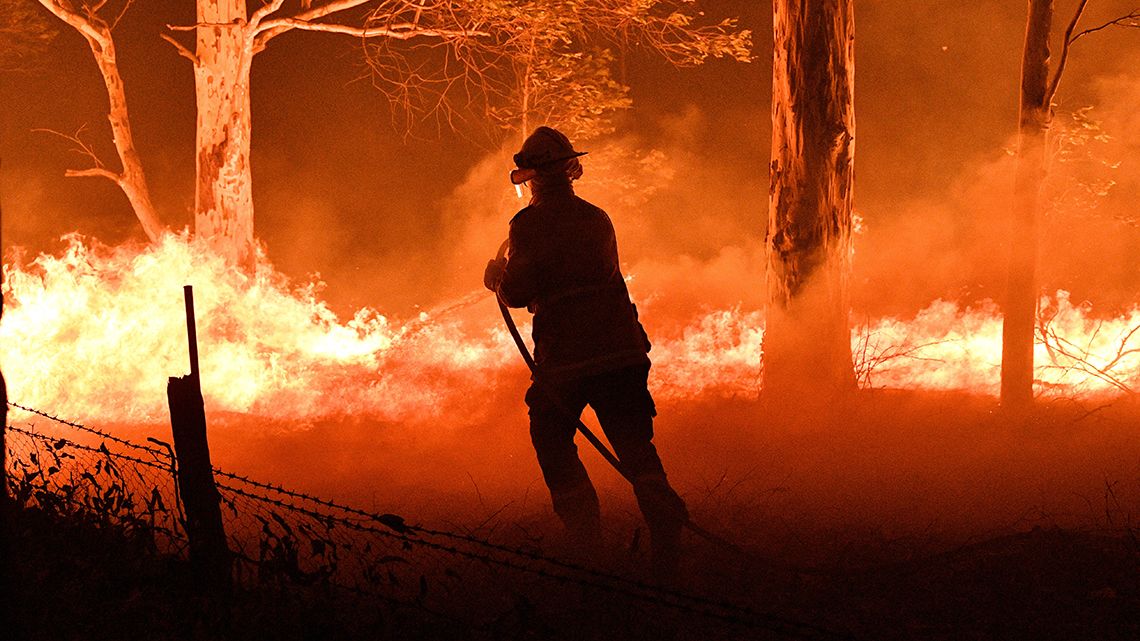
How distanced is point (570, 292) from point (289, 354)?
7331 mm

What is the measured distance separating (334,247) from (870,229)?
31.0ft

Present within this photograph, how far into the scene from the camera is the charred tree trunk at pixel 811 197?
8.17 meters

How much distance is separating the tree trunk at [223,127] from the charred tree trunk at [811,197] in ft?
25.1

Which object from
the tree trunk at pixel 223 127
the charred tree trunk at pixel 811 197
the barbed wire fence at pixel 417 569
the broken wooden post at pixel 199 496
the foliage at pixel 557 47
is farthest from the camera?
the tree trunk at pixel 223 127

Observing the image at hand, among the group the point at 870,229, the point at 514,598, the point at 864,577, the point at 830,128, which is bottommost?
the point at 514,598

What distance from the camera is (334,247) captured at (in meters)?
17.6

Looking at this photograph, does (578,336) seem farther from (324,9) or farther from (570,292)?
(324,9)

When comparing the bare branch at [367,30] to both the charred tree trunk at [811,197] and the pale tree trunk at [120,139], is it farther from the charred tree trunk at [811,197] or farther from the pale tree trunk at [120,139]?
the charred tree trunk at [811,197]

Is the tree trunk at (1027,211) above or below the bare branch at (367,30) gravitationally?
below

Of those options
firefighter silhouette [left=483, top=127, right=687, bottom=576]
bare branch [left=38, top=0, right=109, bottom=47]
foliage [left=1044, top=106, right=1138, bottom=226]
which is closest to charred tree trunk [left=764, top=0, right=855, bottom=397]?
foliage [left=1044, top=106, right=1138, bottom=226]

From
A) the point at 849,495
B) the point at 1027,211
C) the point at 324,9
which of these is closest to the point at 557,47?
the point at 324,9

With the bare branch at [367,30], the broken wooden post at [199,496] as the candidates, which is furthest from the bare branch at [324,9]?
the broken wooden post at [199,496]

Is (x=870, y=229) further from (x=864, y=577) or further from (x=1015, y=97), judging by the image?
(x=864, y=577)

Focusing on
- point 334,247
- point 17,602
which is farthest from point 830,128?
point 334,247
